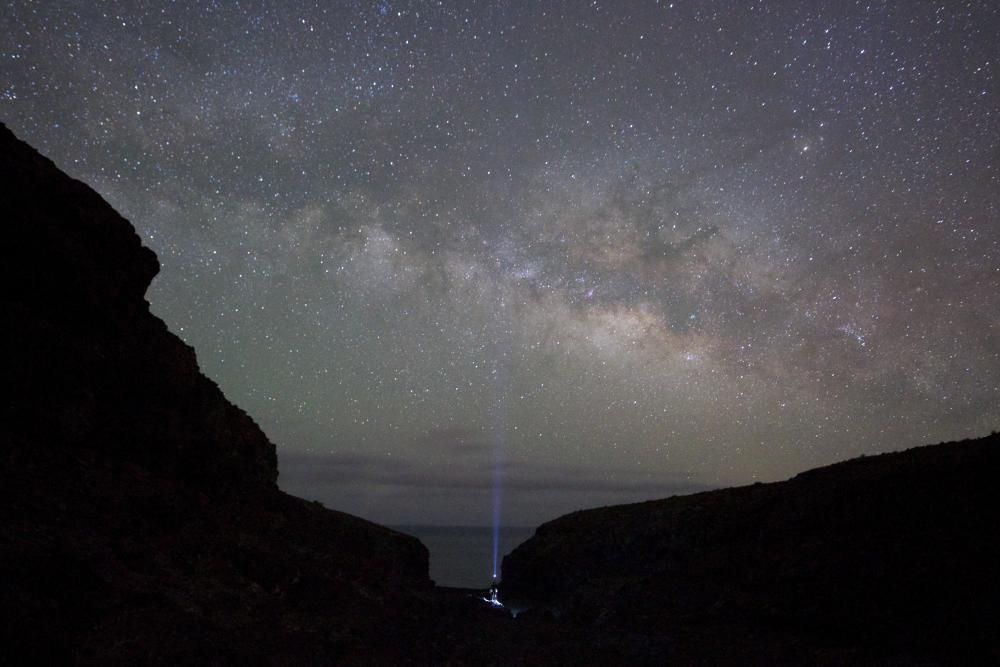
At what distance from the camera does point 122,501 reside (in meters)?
21.2

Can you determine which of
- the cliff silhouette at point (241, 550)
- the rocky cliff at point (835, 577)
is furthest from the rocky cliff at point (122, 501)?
the rocky cliff at point (835, 577)

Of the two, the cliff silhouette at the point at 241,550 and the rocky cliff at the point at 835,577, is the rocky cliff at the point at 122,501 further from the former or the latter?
the rocky cliff at the point at 835,577

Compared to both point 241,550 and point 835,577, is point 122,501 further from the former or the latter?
point 835,577

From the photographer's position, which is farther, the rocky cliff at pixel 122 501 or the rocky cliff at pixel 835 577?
the rocky cliff at pixel 835 577

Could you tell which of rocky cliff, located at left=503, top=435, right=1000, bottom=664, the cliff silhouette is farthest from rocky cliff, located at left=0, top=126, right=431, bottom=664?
rocky cliff, located at left=503, top=435, right=1000, bottom=664

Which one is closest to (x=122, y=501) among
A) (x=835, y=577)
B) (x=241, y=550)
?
(x=241, y=550)

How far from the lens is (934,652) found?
15.4 meters

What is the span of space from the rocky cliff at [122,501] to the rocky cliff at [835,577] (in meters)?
11.1

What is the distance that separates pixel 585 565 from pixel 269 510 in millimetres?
25519

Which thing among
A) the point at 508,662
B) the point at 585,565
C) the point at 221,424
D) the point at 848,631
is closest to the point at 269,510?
the point at 221,424

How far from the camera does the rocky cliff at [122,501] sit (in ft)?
45.9

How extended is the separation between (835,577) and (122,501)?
2707 cm

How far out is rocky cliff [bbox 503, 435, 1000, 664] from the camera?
17266 millimetres

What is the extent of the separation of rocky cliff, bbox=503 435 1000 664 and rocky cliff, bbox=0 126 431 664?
11061 mm
